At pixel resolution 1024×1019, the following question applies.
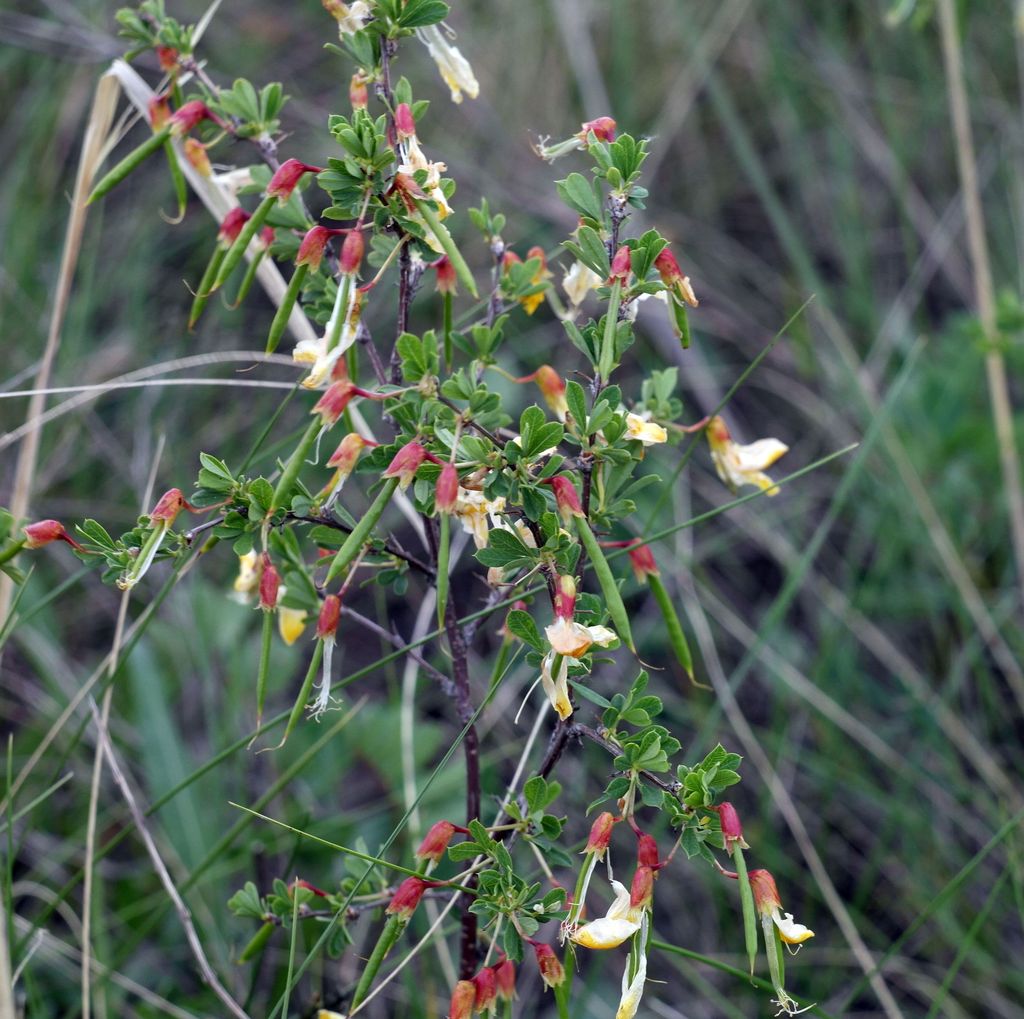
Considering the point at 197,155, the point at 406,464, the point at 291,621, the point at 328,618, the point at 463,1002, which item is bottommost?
the point at 463,1002

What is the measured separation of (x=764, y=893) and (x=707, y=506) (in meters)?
1.78

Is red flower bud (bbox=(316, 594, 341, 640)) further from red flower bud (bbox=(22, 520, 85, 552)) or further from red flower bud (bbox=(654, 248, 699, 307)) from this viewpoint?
red flower bud (bbox=(654, 248, 699, 307))

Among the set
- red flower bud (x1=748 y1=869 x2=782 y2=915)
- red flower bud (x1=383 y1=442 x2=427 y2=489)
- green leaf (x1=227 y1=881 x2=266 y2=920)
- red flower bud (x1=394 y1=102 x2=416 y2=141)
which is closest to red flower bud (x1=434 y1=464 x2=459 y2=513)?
red flower bud (x1=383 y1=442 x2=427 y2=489)

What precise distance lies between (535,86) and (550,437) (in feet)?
8.74

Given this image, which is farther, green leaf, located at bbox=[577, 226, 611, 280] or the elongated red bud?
the elongated red bud

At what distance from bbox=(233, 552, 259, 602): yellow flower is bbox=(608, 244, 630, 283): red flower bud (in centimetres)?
49

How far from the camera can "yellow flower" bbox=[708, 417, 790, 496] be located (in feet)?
4.25

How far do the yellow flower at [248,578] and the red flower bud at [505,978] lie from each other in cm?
48

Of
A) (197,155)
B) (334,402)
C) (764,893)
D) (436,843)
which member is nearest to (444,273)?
(334,402)

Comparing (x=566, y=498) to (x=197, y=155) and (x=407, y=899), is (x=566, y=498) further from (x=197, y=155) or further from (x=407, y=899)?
(x=197, y=155)

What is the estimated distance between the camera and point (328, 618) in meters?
1.13

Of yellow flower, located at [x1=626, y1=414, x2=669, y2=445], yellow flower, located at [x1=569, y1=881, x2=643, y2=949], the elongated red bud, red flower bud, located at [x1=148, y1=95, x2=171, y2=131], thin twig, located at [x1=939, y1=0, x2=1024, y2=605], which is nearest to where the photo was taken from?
yellow flower, located at [x1=569, y1=881, x2=643, y2=949]

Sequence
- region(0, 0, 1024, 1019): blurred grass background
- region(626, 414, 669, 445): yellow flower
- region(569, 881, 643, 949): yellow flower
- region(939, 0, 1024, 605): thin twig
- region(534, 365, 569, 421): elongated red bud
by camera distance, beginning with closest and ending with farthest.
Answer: region(569, 881, 643, 949): yellow flower, region(626, 414, 669, 445): yellow flower, region(534, 365, 569, 421): elongated red bud, region(0, 0, 1024, 1019): blurred grass background, region(939, 0, 1024, 605): thin twig

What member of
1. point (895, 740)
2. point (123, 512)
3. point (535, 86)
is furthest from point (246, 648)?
point (535, 86)
